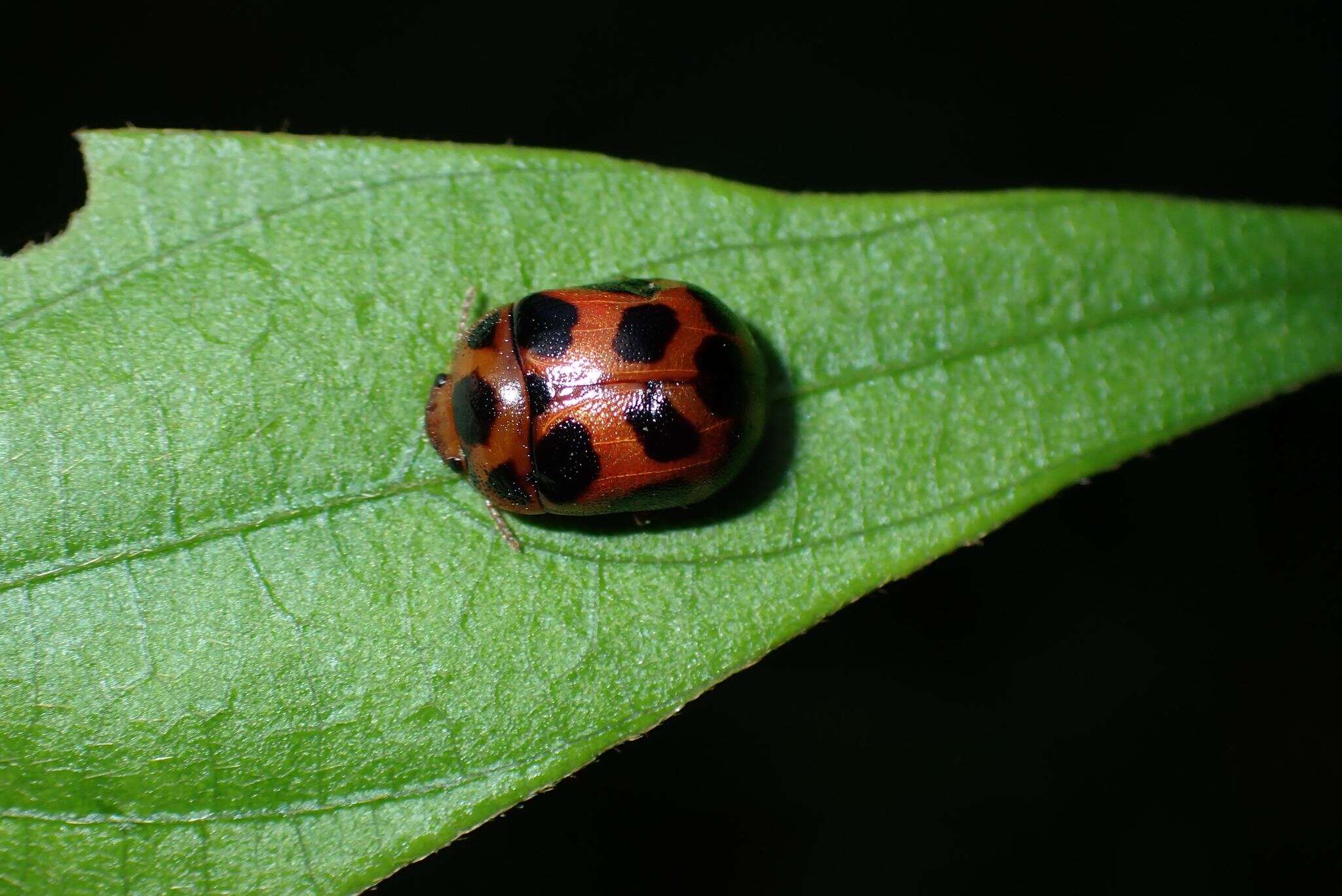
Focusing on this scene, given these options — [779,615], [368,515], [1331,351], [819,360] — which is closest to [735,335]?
[819,360]

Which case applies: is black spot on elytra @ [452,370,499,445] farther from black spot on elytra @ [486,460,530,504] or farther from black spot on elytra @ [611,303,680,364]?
black spot on elytra @ [611,303,680,364]

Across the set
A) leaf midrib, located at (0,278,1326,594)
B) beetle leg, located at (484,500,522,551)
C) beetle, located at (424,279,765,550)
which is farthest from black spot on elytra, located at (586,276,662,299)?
beetle leg, located at (484,500,522,551)

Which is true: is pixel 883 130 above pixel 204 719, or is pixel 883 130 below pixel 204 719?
above

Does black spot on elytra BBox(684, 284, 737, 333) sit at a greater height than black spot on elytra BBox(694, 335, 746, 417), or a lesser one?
greater

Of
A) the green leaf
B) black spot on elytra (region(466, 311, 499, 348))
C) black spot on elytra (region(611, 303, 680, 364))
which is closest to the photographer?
the green leaf

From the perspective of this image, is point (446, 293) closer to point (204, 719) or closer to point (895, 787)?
point (204, 719)

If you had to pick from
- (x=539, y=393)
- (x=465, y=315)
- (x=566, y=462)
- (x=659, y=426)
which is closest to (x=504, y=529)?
(x=566, y=462)

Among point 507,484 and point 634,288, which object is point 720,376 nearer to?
point 634,288
